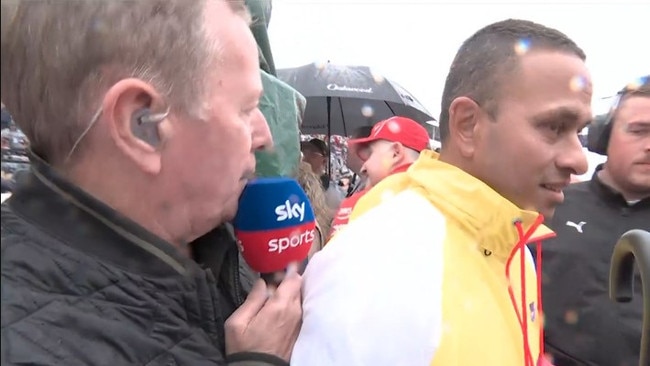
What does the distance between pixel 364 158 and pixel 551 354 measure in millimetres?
2340

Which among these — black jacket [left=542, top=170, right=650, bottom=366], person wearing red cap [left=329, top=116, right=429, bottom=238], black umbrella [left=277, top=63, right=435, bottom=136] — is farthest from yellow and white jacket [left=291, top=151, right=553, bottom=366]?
black umbrella [left=277, top=63, right=435, bottom=136]

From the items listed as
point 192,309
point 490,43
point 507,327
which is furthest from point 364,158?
point 192,309

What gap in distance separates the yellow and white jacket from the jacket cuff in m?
0.06

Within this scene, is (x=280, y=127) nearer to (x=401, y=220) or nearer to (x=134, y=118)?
(x=401, y=220)

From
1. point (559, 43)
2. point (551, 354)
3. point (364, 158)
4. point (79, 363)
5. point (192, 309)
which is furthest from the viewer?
point (364, 158)

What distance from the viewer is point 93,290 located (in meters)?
0.70

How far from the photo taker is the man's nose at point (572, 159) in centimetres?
121

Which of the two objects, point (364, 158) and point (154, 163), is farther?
point (364, 158)

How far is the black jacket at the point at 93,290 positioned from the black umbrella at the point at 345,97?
5163 millimetres

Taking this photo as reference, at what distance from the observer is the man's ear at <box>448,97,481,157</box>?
128cm

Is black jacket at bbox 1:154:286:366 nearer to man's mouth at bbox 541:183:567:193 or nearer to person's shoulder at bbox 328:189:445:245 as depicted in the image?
person's shoulder at bbox 328:189:445:245

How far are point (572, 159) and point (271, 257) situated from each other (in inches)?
25.8

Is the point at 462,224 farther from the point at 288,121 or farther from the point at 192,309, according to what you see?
the point at 192,309

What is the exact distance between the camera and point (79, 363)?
0.65 meters
